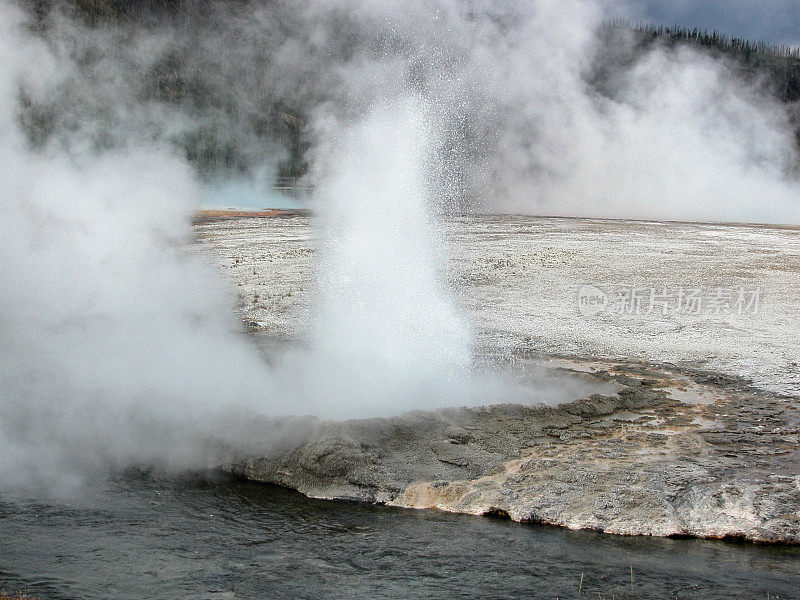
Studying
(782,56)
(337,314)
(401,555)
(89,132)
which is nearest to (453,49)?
(337,314)

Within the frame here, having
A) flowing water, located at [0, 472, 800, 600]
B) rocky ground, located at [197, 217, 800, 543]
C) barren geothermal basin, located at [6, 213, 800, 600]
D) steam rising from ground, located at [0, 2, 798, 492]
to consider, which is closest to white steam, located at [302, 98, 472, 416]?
steam rising from ground, located at [0, 2, 798, 492]

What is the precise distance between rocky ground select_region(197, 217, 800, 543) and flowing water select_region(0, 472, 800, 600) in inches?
6.5

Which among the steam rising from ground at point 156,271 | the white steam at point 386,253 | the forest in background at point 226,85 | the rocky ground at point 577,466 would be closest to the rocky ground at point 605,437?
A: the rocky ground at point 577,466

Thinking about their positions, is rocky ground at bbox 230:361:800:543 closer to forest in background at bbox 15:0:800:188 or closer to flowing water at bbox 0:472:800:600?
flowing water at bbox 0:472:800:600

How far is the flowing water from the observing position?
3.16m

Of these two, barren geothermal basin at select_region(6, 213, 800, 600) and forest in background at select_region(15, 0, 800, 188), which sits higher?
forest in background at select_region(15, 0, 800, 188)

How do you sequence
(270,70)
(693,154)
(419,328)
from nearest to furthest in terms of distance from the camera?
1. (419,328)
2. (270,70)
3. (693,154)

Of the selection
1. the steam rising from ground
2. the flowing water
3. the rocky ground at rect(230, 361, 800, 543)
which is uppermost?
the steam rising from ground

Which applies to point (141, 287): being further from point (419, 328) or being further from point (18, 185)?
point (419, 328)

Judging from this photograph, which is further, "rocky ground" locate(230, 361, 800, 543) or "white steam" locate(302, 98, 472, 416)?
"white steam" locate(302, 98, 472, 416)

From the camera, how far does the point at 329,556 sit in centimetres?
346

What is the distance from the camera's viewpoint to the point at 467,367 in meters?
6.32

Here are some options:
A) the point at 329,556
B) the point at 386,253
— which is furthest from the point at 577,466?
the point at 386,253

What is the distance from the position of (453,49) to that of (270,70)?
541 cm
